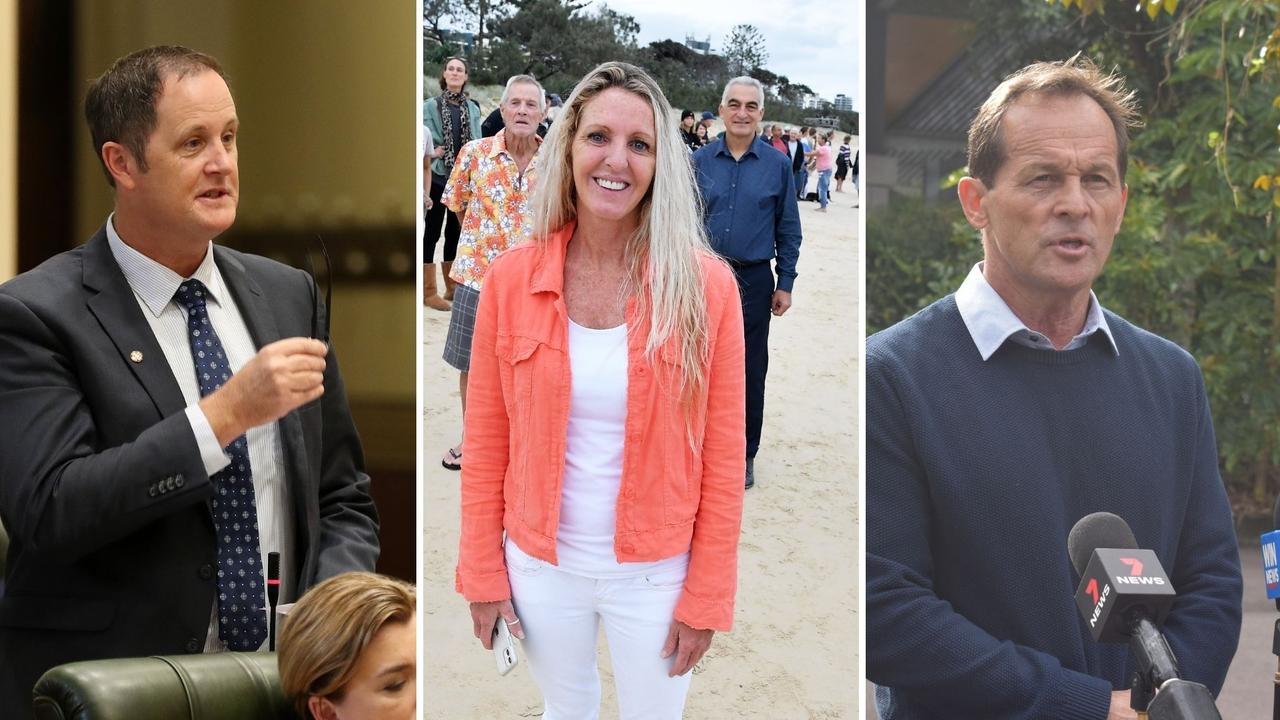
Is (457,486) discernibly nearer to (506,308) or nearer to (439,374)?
(439,374)

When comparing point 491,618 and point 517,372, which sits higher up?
point 517,372

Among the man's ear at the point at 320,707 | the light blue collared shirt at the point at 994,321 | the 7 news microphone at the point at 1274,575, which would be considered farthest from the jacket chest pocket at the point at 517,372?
the 7 news microphone at the point at 1274,575

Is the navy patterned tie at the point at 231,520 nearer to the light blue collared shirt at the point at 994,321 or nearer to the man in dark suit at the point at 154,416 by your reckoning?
the man in dark suit at the point at 154,416

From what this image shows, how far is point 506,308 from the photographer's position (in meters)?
2.26

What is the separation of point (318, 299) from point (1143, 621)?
153 centimetres

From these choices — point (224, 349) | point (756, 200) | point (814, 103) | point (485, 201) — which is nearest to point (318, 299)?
point (224, 349)

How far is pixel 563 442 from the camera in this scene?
2.20 meters

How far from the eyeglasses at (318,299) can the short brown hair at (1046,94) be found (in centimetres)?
128

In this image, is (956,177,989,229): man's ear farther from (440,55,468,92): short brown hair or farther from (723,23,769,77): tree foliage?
(440,55,468,92): short brown hair

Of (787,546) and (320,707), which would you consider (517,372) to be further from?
(787,546)

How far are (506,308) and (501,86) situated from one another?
593mm

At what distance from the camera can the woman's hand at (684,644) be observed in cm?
223

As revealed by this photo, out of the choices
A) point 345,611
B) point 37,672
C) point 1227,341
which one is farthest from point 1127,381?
point 37,672

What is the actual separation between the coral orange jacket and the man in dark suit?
12.1 inches
